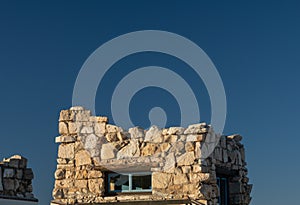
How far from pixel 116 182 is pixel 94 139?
112 centimetres

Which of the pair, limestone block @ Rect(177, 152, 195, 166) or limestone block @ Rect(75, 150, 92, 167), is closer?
limestone block @ Rect(177, 152, 195, 166)

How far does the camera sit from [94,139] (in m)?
12.6

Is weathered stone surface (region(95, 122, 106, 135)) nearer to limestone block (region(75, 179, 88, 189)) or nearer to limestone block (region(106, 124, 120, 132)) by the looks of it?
limestone block (region(106, 124, 120, 132))

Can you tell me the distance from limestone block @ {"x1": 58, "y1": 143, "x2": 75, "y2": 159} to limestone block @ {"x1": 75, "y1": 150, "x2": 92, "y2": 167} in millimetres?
141

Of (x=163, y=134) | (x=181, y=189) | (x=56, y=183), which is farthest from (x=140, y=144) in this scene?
(x=56, y=183)

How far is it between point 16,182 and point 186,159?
370cm

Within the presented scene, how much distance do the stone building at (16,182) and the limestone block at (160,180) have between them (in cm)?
264

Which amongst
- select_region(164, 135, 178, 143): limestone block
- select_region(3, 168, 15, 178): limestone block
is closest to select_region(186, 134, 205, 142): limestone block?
select_region(164, 135, 178, 143): limestone block

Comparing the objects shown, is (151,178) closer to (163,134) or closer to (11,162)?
(163,134)

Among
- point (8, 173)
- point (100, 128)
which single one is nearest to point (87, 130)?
point (100, 128)

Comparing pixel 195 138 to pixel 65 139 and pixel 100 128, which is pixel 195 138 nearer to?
pixel 100 128

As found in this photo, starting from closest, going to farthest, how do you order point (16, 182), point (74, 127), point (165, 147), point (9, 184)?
point (9, 184)
point (16, 182)
point (165, 147)
point (74, 127)

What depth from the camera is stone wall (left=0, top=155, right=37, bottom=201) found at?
1168 centimetres

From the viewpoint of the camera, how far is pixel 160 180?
1207 centimetres
